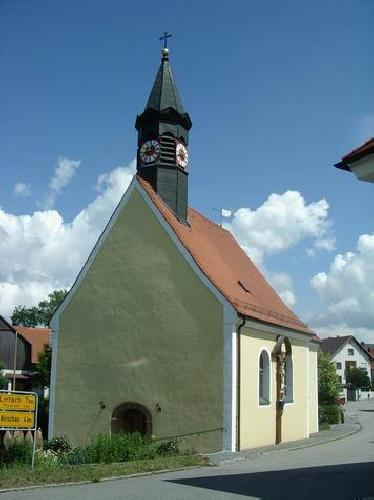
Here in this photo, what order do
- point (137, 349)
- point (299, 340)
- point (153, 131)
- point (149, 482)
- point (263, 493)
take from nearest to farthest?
point (263, 493) → point (149, 482) → point (137, 349) → point (153, 131) → point (299, 340)

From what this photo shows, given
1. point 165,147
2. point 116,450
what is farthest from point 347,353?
point 116,450

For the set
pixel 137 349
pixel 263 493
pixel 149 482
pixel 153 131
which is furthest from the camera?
pixel 153 131

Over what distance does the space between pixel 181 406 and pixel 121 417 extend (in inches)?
92.6

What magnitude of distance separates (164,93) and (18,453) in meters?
14.7

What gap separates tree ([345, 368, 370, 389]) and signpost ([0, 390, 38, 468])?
76.8 metres

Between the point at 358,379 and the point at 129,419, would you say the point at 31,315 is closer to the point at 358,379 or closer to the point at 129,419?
the point at 358,379

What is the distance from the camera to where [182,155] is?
23047mm

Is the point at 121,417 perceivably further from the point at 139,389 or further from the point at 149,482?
the point at 149,482

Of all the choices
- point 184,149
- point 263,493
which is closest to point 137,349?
point 184,149

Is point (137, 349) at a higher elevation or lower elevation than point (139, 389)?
higher

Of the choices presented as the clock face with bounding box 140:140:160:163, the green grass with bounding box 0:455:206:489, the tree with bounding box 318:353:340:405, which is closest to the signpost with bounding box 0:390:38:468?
the green grass with bounding box 0:455:206:489

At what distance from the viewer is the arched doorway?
798 inches

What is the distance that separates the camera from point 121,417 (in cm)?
2064

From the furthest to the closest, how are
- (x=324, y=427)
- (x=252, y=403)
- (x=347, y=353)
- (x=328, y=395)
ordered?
(x=347, y=353) < (x=328, y=395) < (x=324, y=427) < (x=252, y=403)
